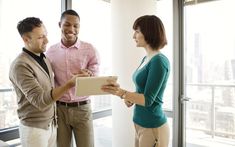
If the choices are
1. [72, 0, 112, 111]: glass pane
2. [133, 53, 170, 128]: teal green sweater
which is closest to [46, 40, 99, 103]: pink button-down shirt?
[133, 53, 170, 128]: teal green sweater

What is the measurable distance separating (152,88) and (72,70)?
714 mm

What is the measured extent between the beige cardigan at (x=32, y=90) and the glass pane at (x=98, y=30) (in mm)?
1205

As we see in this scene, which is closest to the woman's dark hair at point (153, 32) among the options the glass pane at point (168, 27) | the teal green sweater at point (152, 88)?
the teal green sweater at point (152, 88)

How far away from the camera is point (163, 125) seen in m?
1.65

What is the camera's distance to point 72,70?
6.30ft

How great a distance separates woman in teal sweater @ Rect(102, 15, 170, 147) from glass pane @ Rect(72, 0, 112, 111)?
49.2 inches

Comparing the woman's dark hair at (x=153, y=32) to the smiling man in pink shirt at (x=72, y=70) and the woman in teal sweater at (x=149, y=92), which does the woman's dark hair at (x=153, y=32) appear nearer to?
the woman in teal sweater at (x=149, y=92)

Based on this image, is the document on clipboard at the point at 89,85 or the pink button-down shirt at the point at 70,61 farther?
the pink button-down shirt at the point at 70,61

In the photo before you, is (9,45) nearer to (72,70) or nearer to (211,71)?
(72,70)

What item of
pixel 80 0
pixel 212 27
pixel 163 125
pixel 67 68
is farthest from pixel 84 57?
pixel 212 27

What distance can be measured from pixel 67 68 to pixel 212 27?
6.29 ft

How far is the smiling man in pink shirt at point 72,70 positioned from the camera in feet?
6.27

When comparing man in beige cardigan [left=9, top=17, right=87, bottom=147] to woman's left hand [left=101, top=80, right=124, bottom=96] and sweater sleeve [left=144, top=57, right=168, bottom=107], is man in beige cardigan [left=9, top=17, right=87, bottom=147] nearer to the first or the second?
woman's left hand [left=101, top=80, right=124, bottom=96]

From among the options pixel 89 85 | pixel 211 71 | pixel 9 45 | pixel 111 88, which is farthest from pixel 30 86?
pixel 211 71
